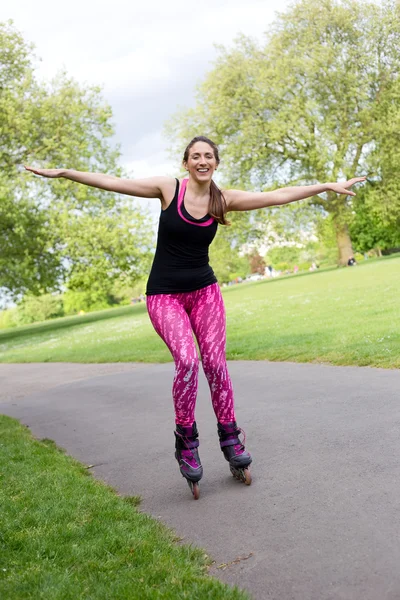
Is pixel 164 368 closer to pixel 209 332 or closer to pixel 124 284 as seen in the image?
pixel 209 332

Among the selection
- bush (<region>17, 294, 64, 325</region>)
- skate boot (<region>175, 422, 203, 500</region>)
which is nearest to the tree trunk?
skate boot (<region>175, 422, 203, 500</region>)

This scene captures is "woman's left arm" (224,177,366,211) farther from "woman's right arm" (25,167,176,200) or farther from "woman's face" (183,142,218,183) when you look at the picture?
"woman's right arm" (25,167,176,200)

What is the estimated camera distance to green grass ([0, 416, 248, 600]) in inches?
115

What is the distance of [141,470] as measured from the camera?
523 cm

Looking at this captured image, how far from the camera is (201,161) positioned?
453 cm

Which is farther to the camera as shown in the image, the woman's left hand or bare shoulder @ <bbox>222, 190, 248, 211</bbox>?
the woman's left hand

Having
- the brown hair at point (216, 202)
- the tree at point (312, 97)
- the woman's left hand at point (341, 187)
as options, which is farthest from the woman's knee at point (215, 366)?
the tree at point (312, 97)

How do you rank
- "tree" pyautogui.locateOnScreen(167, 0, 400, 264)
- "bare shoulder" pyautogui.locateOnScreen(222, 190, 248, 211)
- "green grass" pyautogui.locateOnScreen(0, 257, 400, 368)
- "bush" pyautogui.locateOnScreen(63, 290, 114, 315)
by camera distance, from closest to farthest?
"bare shoulder" pyautogui.locateOnScreen(222, 190, 248, 211) → "green grass" pyautogui.locateOnScreen(0, 257, 400, 368) → "tree" pyautogui.locateOnScreen(167, 0, 400, 264) → "bush" pyautogui.locateOnScreen(63, 290, 114, 315)

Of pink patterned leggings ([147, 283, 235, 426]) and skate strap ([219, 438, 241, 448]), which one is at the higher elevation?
pink patterned leggings ([147, 283, 235, 426])

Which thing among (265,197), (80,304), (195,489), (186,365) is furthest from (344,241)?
(80,304)

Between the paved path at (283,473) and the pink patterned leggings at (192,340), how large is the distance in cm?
56

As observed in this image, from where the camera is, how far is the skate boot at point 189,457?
171 inches

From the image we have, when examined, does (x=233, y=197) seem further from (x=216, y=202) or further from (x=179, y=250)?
(x=179, y=250)

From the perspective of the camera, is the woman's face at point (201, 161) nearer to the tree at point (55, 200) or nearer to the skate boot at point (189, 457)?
the skate boot at point (189, 457)
